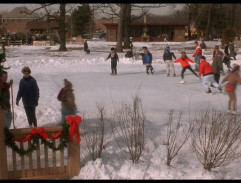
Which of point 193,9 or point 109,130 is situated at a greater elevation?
point 193,9

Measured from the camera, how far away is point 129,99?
399 inches

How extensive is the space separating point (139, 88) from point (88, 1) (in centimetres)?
906

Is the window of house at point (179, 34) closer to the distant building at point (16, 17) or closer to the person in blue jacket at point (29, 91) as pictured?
the distant building at point (16, 17)

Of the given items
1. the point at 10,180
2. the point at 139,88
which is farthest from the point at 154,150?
the point at 139,88

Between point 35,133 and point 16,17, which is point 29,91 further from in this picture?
point 16,17

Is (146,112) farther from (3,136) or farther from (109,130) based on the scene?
(3,136)

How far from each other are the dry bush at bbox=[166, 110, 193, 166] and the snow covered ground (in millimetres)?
131

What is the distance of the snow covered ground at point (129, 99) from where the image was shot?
16.8 feet

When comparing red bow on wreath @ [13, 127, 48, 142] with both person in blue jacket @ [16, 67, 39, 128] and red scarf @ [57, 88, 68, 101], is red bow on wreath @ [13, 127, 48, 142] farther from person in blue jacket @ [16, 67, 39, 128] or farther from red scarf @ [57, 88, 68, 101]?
person in blue jacket @ [16, 67, 39, 128]

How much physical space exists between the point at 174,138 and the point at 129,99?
4241mm

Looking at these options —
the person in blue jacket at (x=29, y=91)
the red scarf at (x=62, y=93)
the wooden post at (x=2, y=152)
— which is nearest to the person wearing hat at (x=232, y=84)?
the red scarf at (x=62, y=93)

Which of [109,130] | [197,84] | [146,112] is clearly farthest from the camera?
[197,84]

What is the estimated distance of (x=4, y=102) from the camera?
464 centimetres

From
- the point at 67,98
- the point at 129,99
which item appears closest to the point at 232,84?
the point at 129,99
